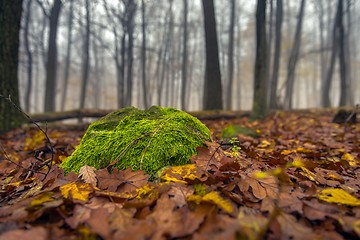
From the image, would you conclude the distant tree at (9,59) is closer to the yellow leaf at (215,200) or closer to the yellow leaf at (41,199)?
the yellow leaf at (41,199)

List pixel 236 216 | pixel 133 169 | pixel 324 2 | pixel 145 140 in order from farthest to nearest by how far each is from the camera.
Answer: pixel 324 2 < pixel 145 140 < pixel 133 169 < pixel 236 216

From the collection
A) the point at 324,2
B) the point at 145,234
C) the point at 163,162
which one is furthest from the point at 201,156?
the point at 324,2

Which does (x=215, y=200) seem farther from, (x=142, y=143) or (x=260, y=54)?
(x=260, y=54)

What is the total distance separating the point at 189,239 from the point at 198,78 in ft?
104

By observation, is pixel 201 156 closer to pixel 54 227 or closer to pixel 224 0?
pixel 54 227

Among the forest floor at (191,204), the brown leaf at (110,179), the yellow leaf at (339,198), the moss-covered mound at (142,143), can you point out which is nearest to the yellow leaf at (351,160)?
the forest floor at (191,204)

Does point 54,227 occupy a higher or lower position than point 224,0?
lower

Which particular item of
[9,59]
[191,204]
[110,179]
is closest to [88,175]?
[110,179]

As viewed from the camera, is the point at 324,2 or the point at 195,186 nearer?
the point at 195,186

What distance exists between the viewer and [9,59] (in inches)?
178

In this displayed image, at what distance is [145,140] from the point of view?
5.93 feet

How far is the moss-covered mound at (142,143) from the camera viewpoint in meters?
1.71

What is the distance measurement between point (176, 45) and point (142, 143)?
25.1 m

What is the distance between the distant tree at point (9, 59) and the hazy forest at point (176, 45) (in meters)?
3.59
